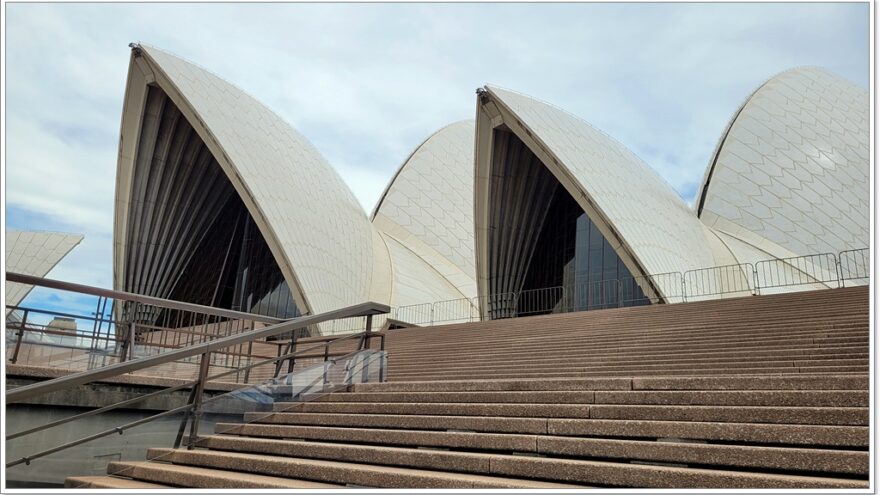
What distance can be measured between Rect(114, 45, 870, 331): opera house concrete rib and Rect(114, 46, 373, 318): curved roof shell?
0.20 feet

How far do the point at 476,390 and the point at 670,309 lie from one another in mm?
6355

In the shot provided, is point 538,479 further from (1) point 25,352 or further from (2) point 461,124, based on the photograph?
(2) point 461,124

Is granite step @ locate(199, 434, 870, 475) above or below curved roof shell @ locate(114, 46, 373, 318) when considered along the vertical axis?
below

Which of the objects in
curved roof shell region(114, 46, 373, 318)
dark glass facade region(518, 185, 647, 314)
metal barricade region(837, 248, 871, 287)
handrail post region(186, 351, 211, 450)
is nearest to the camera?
handrail post region(186, 351, 211, 450)

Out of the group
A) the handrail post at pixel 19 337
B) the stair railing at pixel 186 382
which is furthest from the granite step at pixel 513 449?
the handrail post at pixel 19 337

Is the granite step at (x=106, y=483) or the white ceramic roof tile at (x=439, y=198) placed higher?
the white ceramic roof tile at (x=439, y=198)

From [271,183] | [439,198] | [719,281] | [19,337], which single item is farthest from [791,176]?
[19,337]

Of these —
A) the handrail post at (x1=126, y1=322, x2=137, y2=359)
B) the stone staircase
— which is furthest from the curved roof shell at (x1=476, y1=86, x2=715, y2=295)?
the handrail post at (x1=126, y1=322, x2=137, y2=359)

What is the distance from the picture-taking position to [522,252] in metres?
21.1

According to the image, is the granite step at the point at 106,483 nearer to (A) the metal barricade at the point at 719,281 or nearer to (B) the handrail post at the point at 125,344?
(B) the handrail post at the point at 125,344

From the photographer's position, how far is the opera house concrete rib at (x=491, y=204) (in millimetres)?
17922

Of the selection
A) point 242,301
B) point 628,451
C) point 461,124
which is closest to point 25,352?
point 628,451

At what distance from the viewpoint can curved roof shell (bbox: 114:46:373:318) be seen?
18.1 metres

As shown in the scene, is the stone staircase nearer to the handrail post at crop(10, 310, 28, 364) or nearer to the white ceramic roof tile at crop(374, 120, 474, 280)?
the handrail post at crop(10, 310, 28, 364)
